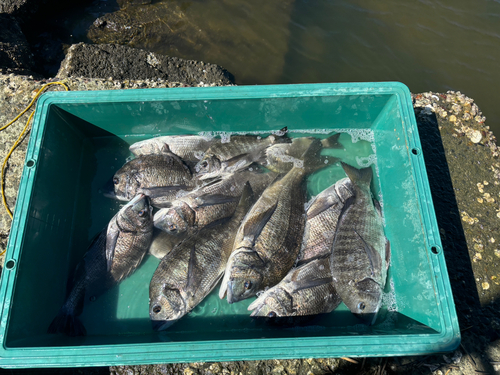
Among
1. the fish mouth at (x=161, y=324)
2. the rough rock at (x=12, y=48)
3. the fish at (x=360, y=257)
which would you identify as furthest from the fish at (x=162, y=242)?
the rough rock at (x=12, y=48)

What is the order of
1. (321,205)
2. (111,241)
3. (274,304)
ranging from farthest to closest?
(321,205)
(111,241)
(274,304)

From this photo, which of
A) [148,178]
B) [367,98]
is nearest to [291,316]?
[148,178]

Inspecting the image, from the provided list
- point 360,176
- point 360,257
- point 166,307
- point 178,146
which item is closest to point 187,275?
point 166,307

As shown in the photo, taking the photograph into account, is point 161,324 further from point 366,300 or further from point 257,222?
point 366,300

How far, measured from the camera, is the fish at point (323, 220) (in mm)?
2922

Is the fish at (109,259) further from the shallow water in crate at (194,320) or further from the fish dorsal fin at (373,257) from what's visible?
the fish dorsal fin at (373,257)

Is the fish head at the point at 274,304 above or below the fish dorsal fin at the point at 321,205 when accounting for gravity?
below

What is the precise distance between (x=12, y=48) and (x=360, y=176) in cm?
498

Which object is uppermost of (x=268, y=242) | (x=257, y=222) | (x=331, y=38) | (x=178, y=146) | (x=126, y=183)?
(x=331, y=38)

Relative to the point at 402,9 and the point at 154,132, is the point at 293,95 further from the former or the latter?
the point at 402,9

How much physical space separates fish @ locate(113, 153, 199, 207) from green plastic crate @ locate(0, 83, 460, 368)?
447 mm

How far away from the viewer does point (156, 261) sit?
3.11 m

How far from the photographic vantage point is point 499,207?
10.8 ft

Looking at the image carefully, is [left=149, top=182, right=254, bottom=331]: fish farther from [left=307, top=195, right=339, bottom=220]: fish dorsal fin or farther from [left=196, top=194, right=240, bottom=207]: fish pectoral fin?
[left=307, top=195, right=339, bottom=220]: fish dorsal fin
